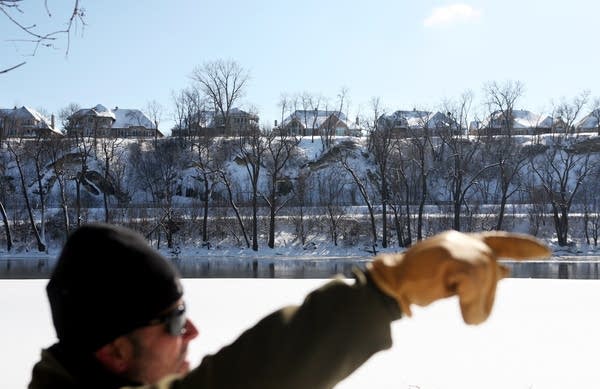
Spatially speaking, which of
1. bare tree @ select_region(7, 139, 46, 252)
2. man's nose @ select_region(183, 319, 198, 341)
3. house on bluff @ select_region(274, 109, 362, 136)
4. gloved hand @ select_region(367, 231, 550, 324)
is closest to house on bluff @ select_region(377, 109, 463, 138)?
→ house on bluff @ select_region(274, 109, 362, 136)

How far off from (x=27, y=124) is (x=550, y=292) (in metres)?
66.2

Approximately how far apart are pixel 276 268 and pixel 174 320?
1148 inches

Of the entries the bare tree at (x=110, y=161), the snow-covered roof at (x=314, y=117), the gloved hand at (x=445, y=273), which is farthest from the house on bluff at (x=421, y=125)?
the gloved hand at (x=445, y=273)

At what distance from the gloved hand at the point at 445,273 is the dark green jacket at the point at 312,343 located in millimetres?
28

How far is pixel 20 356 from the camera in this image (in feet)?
21.6

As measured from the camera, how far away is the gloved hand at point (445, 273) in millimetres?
875

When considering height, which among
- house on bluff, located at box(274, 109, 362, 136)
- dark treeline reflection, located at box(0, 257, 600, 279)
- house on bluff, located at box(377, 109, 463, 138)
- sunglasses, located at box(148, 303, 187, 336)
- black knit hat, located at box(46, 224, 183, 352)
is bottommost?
dark treeline reflection, located at box(0, 257, 600, 279)

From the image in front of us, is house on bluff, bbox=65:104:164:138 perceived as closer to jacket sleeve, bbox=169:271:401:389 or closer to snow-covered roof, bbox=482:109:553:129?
snow-covered roof, bbox=482:109:553:129

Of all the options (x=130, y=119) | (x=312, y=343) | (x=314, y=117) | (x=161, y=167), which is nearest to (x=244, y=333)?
(x=312, y=343)

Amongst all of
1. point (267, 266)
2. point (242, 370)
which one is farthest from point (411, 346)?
point (267, 266)

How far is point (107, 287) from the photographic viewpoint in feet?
3.75

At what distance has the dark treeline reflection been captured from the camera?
2541 cm

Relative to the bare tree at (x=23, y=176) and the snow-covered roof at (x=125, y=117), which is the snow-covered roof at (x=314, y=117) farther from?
the bare tree at (x=23, y=176)

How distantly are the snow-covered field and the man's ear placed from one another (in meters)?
4.55
